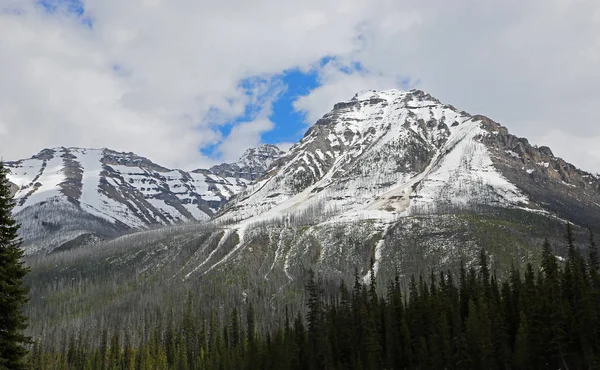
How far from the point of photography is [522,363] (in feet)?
301

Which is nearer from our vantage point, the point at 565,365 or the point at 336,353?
the point at 565,365

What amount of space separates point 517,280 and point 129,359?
122 metres

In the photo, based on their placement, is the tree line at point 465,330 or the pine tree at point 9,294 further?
the tree line at point 465,330

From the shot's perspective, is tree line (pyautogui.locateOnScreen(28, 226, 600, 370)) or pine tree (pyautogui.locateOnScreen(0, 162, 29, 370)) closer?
pine tree (pyautogui.locateOnScreen(0, 162, 29, 370))

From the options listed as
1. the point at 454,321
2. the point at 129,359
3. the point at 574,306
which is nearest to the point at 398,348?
the point at 454,321

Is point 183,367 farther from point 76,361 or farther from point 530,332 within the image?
point 530,332

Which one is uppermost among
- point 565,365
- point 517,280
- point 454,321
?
point 517,280

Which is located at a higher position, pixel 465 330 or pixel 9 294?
pixel 465 330

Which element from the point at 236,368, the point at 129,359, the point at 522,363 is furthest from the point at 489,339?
the point at 129,359

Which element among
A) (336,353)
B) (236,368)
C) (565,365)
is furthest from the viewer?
(236,368)

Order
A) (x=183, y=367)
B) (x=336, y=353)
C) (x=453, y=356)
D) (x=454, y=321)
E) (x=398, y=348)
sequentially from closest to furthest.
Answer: (x=453, y=356) → (x=454, y=321) → (x=398, y=348) → (x=336, y=353) → (x=183, y=367)

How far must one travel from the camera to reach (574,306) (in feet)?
315

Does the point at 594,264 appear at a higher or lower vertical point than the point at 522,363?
higher

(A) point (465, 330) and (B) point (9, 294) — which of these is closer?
(B) point (9, 294)
